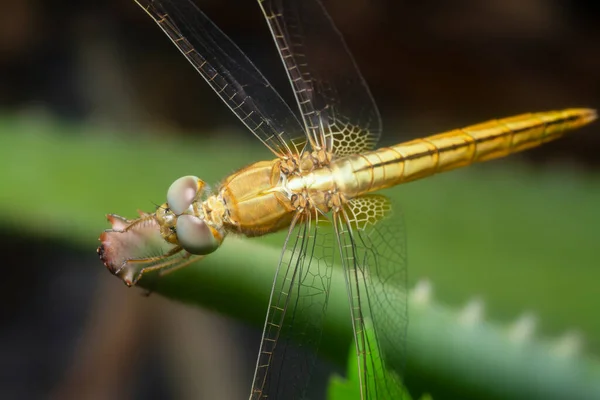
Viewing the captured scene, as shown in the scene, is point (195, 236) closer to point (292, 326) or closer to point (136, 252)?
point (136, 252)

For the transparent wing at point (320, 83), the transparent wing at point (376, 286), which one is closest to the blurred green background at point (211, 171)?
the transparent wing at point (376, 286)

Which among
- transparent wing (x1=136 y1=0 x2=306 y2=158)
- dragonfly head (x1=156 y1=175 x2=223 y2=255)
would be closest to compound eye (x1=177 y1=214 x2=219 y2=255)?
dragonfly head (x1=156 y1=175 x2=223 y2=255)

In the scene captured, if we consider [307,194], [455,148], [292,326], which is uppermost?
[455,148]

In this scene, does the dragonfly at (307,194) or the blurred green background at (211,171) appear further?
the blurred green background at (211,171)

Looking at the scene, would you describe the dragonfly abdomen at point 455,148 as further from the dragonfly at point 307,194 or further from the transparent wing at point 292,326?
the transparent wing at point 292,326

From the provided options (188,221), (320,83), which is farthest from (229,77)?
(188,221)
